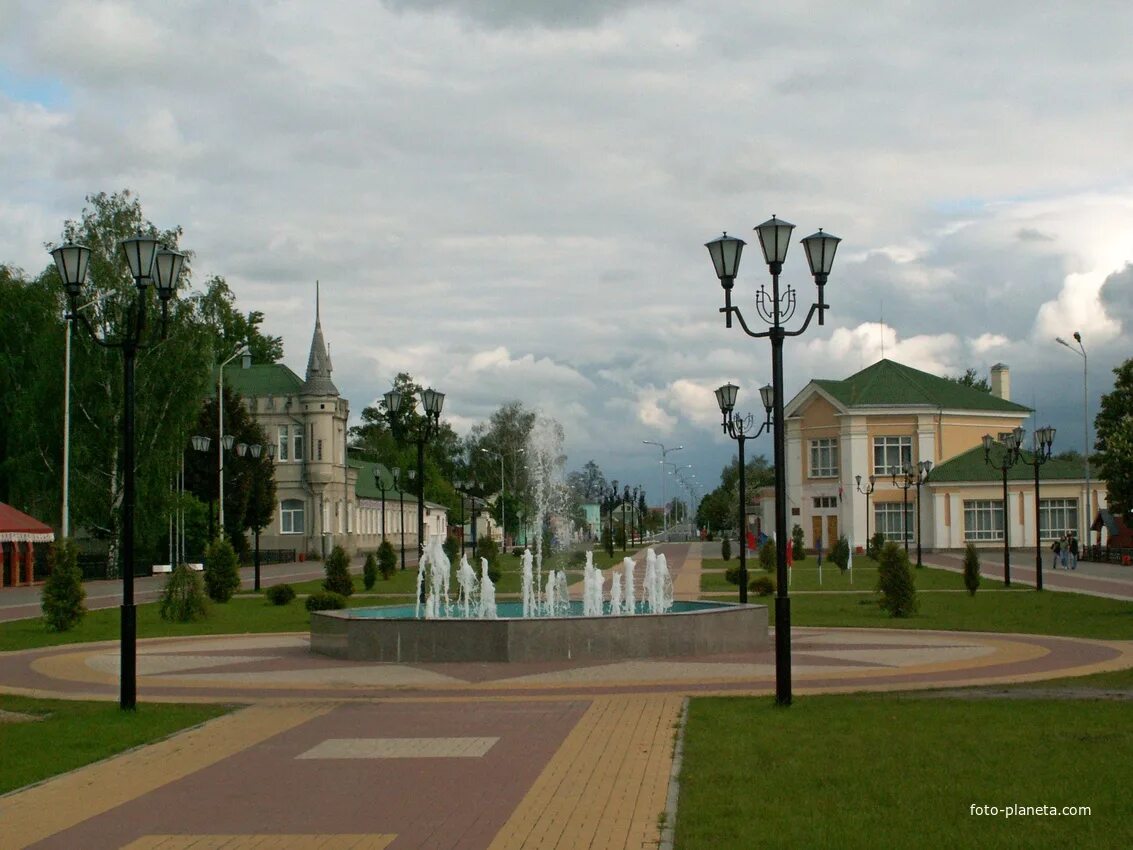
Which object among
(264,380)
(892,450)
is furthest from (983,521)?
(264,380)

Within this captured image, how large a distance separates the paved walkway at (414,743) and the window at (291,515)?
57550 mm

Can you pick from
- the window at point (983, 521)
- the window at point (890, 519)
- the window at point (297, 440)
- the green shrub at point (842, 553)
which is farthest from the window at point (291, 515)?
the window at point (983, 521)

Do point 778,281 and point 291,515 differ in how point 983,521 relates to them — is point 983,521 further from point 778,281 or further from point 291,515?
point 778,281

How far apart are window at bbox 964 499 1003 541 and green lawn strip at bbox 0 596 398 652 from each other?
4734 centimetres

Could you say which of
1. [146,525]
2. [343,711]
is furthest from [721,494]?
[343,711]

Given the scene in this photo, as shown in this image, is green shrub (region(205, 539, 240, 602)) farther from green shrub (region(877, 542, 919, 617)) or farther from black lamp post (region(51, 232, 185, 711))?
black lamp post (region(51, 232, 185, 711))

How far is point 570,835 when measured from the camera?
25.4 ft

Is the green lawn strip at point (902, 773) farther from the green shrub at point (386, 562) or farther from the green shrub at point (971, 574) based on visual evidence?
the green shrub at point (386, 562)

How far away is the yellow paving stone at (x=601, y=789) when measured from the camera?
25.2ft

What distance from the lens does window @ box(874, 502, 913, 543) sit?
72.9 metres

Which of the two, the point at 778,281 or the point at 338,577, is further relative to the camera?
the point at 338,577

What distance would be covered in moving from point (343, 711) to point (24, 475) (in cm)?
4223

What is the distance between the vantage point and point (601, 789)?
9.09 meters

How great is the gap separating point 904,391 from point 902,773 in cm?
6824
